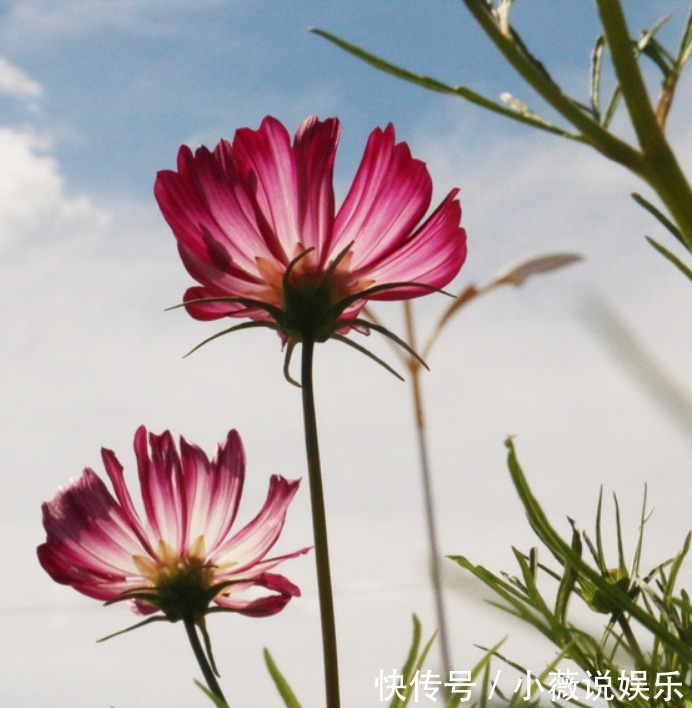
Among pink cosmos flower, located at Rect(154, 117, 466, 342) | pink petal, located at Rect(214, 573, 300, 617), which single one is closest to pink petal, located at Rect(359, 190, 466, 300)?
pink cosmos flower, located at Rect(154, 117, 466, 342)

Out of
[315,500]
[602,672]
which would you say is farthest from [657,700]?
[315,500]

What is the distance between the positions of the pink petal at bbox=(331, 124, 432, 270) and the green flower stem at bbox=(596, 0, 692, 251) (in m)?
0.12

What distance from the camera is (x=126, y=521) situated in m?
0.35

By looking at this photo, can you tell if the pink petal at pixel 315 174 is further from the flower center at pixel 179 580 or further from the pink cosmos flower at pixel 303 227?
the flower center at pixel 179 580

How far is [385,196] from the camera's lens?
0.33 m

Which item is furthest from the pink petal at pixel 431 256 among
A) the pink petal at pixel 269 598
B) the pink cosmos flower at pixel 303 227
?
the pink petal at pixel 269 598

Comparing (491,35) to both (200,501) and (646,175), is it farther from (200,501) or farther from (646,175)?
(200,501)

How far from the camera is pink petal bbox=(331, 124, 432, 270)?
0.32 metres

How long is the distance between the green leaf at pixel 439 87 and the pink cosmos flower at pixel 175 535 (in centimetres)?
16

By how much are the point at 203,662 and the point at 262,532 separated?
0.06 metres

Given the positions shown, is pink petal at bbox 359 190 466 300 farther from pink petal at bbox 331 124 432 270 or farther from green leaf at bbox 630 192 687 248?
green leaf at bbox 630 192 687 248

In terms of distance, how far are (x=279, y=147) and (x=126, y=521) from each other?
0.14 m

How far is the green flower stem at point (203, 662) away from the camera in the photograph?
27 centimetres

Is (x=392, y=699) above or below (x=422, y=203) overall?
below
